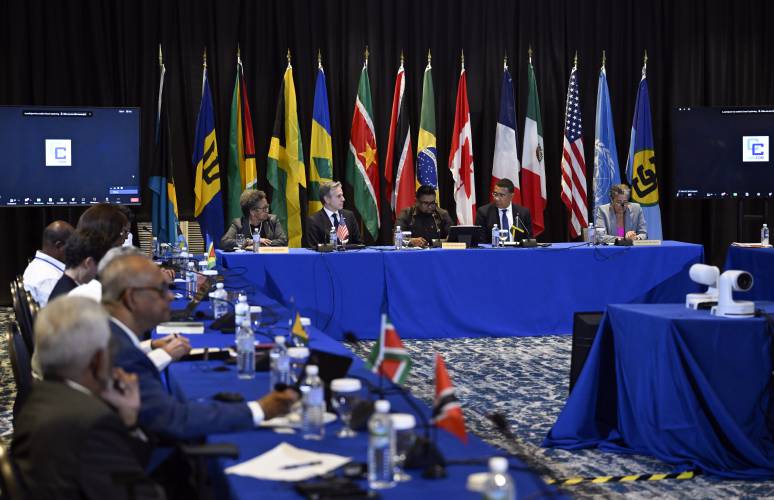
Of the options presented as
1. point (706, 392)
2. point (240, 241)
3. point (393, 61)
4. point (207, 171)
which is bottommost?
point (706, 392)

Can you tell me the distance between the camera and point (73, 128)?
10000mm

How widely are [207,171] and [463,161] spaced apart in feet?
8.97

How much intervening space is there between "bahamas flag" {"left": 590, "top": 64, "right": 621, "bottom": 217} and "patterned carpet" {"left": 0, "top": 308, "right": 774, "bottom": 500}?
120 inches

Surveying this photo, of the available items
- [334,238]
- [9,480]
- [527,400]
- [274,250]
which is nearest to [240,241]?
[274,250]

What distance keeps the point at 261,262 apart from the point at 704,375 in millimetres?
4312

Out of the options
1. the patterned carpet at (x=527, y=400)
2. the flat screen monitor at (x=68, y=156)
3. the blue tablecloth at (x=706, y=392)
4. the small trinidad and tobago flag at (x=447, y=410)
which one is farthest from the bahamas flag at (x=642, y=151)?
the small trinidad and tobago flag at (x=447, y=410)

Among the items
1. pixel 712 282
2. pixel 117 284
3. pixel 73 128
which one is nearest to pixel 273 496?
pixel 117 284

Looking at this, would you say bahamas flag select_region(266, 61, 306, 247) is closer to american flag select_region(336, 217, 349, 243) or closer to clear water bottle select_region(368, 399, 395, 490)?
american flag select_region(336, 217, 349, 243)

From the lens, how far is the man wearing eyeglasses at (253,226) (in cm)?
890

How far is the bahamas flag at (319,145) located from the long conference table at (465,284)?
212 centimetres

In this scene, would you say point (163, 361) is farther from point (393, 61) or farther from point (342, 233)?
point (393, 61)

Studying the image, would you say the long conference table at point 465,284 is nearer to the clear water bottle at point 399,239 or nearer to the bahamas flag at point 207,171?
the clear water bottle at point 399,239

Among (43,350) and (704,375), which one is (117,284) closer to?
(43,350)

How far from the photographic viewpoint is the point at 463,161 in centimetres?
1113
